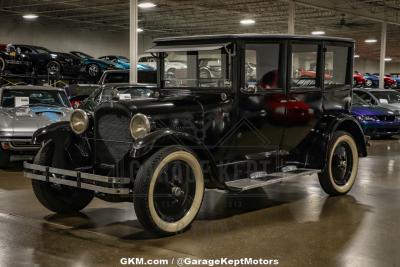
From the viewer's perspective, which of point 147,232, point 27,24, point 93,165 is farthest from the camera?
point 27,24

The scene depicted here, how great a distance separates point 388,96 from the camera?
1531 centimetres

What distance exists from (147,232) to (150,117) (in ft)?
3.62

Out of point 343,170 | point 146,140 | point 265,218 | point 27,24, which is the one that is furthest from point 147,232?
point 27,24

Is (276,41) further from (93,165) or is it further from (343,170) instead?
(93,165)

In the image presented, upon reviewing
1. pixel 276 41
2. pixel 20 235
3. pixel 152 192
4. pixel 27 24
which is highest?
pixel 27 24

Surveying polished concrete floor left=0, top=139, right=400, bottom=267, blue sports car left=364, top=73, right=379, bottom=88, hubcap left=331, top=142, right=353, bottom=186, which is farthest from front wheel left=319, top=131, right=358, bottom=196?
blue sports car left=364, top=73, right=379, bottom=88

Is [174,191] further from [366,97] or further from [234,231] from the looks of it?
[366,97]

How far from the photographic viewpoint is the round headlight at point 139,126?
4895mm

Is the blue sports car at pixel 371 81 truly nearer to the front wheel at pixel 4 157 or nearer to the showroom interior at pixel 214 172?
the showroom interior at pixel 214 172

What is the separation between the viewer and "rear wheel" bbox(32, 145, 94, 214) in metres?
5.50

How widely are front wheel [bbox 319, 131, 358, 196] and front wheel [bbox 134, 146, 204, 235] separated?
215 cm

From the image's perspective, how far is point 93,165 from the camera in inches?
216

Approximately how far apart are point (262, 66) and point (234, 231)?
6.25ft

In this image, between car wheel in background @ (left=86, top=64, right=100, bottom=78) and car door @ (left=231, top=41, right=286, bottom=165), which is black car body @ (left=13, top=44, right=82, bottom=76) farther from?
car door @ (left=231, top=41, right=286, bottom=165)
